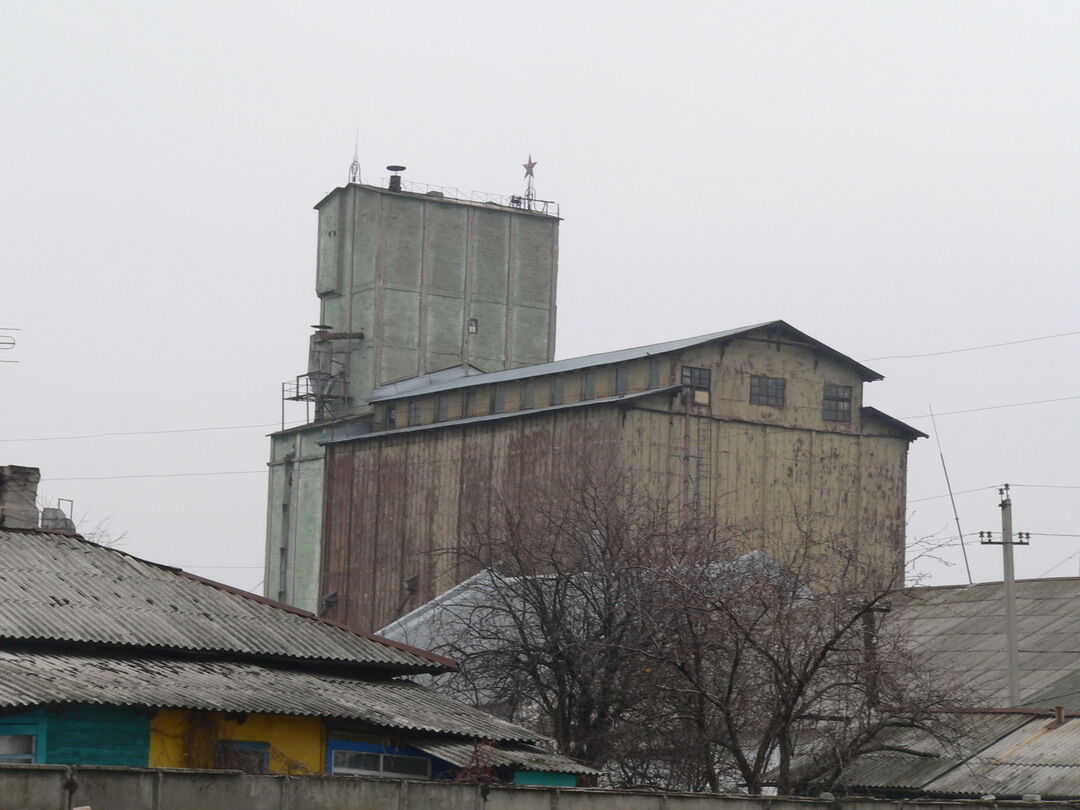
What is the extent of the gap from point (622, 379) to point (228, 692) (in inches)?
989

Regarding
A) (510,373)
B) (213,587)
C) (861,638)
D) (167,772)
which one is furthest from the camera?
(510,373)

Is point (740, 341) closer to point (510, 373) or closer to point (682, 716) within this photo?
point (510, 373)

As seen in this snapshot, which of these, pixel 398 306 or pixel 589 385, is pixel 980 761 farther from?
pixel 398 306

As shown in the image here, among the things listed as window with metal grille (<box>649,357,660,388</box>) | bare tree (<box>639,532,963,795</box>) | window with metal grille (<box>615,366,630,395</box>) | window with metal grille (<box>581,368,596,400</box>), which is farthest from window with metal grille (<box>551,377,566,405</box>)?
bare tree (<box>639,532,963,795</box>)

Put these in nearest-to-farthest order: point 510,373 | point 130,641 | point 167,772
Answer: point 167,772 < point 130,641 < point 510,373

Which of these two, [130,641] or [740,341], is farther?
[740,341]

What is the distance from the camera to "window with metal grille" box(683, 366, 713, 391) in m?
43.2

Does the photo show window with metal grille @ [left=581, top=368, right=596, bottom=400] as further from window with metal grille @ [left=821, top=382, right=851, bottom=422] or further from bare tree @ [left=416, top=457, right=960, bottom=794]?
bare tree @ [left=416, top=457, right=960, bottom=794]

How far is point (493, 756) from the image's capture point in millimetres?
20719

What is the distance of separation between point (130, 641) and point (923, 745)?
451 inches

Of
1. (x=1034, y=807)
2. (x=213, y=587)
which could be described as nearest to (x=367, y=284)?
(x=213, y=587)

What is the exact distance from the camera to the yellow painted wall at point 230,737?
20438mm

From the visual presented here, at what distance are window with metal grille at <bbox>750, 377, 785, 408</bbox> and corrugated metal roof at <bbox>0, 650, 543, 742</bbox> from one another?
21.9 m

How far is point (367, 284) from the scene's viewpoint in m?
59.2
